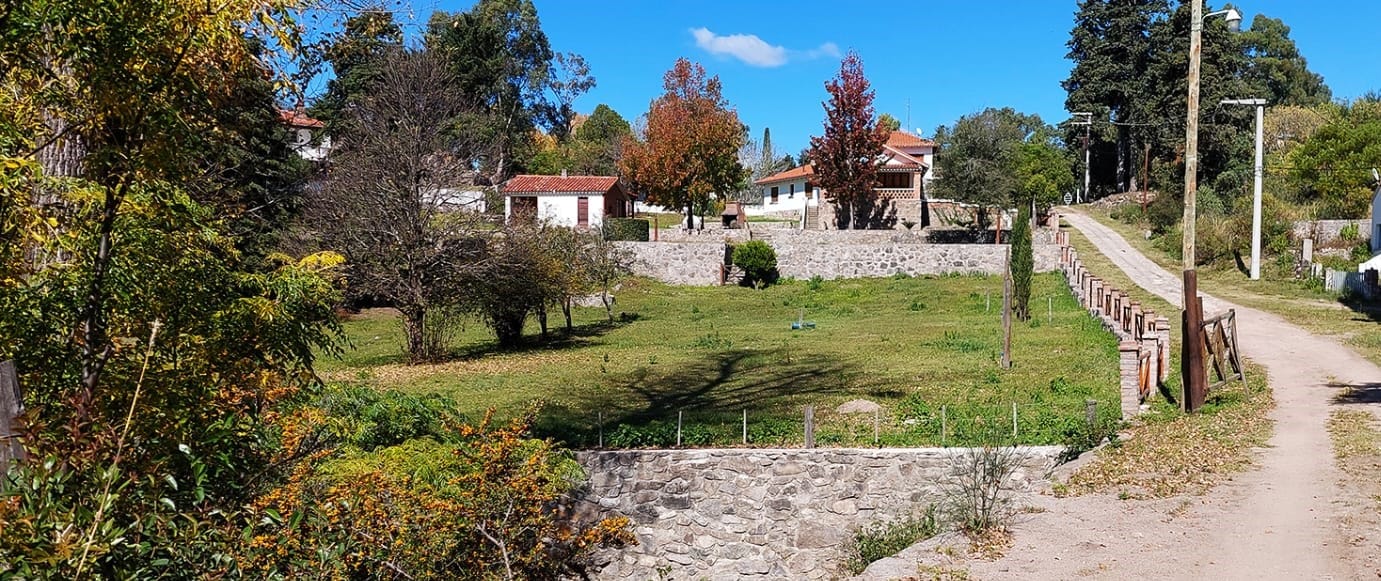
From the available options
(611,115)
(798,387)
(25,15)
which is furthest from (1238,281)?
(611,115)

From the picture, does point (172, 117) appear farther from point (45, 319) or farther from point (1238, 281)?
point (1238, 281)

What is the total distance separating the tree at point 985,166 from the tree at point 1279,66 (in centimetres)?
3624

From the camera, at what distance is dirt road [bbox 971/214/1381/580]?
7980 mm

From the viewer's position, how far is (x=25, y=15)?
493cm

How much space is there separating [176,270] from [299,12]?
2304mm

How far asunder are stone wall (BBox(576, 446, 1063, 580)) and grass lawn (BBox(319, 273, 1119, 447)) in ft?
3.05

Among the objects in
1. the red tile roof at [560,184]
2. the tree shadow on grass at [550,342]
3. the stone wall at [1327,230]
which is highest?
the red tile roof at [560,184]

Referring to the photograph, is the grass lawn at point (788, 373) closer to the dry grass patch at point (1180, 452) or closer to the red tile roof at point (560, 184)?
the dry grass patch at point (1180, 452)

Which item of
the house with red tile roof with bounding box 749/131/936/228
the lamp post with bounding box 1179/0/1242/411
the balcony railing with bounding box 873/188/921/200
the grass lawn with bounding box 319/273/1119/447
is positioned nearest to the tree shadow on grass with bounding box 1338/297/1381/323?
the grass lawn with bounding box 319/273/1119/447

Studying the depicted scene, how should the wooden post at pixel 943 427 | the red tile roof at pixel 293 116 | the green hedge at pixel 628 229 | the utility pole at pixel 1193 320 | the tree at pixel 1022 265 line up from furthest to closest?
the green hedge at pixel 628 229
the tree at pixel 1022 265
the utility pole at pixel 1193 320
the wooden post at pixel 943 427
the red tile roof at pixel 293 116

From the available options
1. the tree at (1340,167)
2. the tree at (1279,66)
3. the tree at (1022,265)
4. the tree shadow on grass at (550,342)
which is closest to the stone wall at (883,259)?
the tree at (1022,265)

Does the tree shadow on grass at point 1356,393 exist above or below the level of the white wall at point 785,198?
below

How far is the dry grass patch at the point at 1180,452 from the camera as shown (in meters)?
10.6

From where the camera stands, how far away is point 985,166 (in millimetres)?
48656
